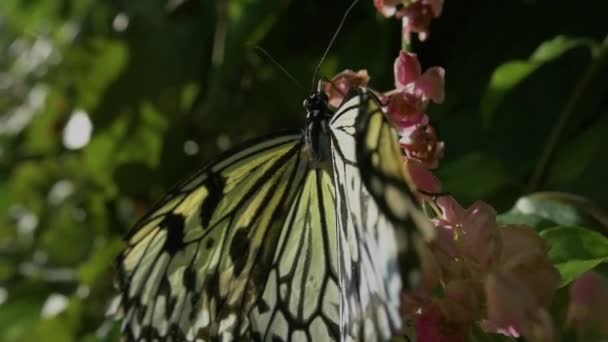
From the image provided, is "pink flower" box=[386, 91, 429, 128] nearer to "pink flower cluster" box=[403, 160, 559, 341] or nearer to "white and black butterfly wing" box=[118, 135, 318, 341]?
"pink flower cluster" box=[403, 160, 559, 341]

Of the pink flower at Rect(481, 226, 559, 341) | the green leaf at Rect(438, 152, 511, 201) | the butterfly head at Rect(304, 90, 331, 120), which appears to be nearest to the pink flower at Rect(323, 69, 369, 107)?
the butterfly head at Rect(304, 90, 331, 120)

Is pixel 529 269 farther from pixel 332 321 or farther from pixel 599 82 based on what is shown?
pixel 599 82

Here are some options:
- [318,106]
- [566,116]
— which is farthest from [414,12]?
[566,116]

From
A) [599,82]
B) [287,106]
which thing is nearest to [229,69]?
[287,106]

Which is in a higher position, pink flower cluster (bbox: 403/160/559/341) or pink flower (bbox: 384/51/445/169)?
pink flower (bbox: 384/51/445/169)

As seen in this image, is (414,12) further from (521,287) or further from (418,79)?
(521,287)

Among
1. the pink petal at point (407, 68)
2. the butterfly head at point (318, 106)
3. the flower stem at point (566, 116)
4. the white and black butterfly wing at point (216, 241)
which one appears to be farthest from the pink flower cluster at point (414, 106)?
the flower stem at point (566, 116)
